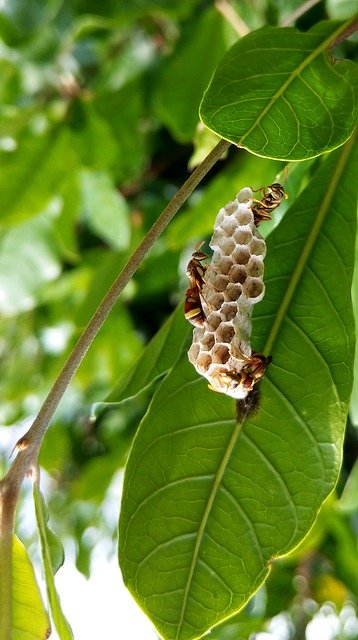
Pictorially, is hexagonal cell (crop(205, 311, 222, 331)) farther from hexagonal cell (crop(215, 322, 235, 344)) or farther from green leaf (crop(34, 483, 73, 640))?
green leaf (crop(34, 483, 73, 640))

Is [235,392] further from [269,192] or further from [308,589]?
[308,589]

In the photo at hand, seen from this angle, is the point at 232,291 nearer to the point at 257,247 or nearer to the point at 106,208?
the point at 257,247

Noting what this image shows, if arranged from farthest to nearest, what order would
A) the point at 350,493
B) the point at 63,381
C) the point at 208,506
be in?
the point at 350,493 → the point at 208,506 → the point at 63,381

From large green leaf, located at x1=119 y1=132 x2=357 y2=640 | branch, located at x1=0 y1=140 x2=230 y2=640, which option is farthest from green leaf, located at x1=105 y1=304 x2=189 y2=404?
branch, located at x1=0 y1=140 x2=230 y2=640

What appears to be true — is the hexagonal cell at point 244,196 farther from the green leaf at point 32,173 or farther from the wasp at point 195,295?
the green leaf at point 32,173

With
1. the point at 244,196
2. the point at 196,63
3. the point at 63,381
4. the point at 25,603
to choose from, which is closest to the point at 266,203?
the point at 244,196

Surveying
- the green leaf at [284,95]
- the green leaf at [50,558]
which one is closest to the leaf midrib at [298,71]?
the green leaf at [284,95]
